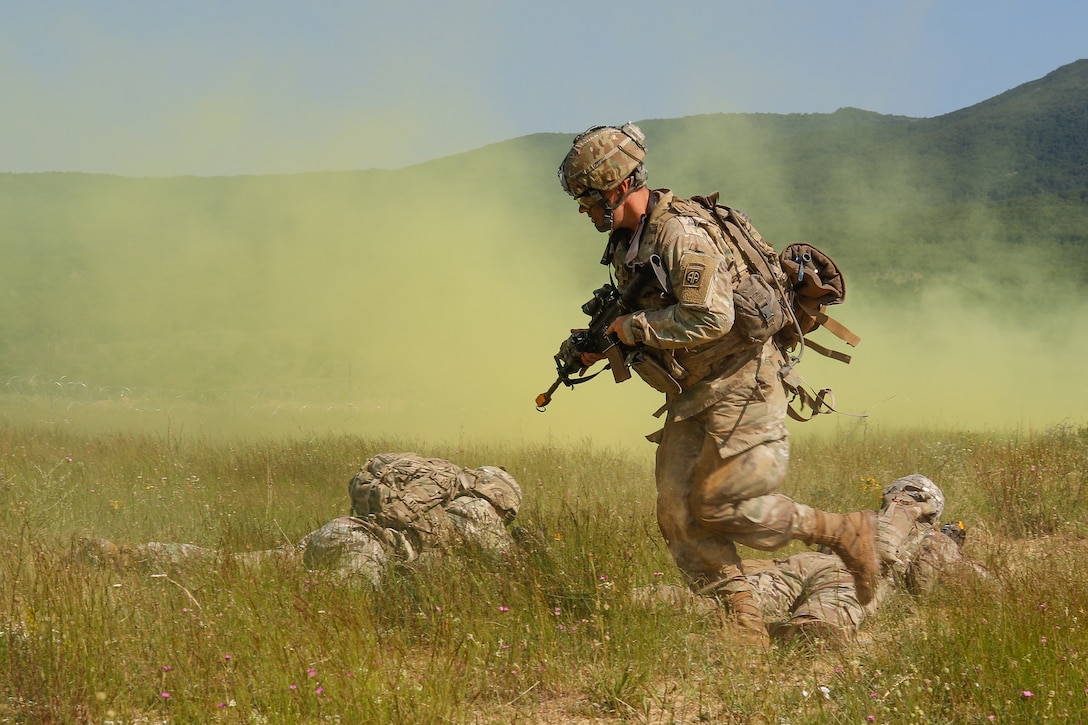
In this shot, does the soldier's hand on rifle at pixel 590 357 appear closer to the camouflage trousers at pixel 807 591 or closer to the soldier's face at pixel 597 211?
→ the soldier's face at pixel 597 211

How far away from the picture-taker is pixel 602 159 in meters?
4.88

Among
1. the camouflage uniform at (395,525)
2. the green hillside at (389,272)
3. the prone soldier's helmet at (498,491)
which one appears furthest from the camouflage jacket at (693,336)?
the green hillside at (389,272)

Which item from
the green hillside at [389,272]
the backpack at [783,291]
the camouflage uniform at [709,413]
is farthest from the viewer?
the green hillside at [389,272]

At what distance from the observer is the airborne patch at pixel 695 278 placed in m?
4.51

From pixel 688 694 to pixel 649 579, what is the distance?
1524mm

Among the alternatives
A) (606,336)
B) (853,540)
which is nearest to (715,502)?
(853,540)

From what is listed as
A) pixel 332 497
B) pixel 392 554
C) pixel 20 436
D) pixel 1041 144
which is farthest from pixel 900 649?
pixel 1041 144

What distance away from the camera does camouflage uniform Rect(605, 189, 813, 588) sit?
4.66 metres

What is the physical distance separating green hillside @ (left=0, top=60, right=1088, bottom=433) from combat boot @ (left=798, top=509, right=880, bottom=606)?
33.6ft

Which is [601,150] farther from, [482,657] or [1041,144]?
[1041,144]

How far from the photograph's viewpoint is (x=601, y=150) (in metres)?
4.89

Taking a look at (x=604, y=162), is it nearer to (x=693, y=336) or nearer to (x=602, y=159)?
(x=602, y=159)

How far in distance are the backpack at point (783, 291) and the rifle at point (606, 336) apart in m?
0.45

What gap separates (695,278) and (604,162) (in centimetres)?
74
